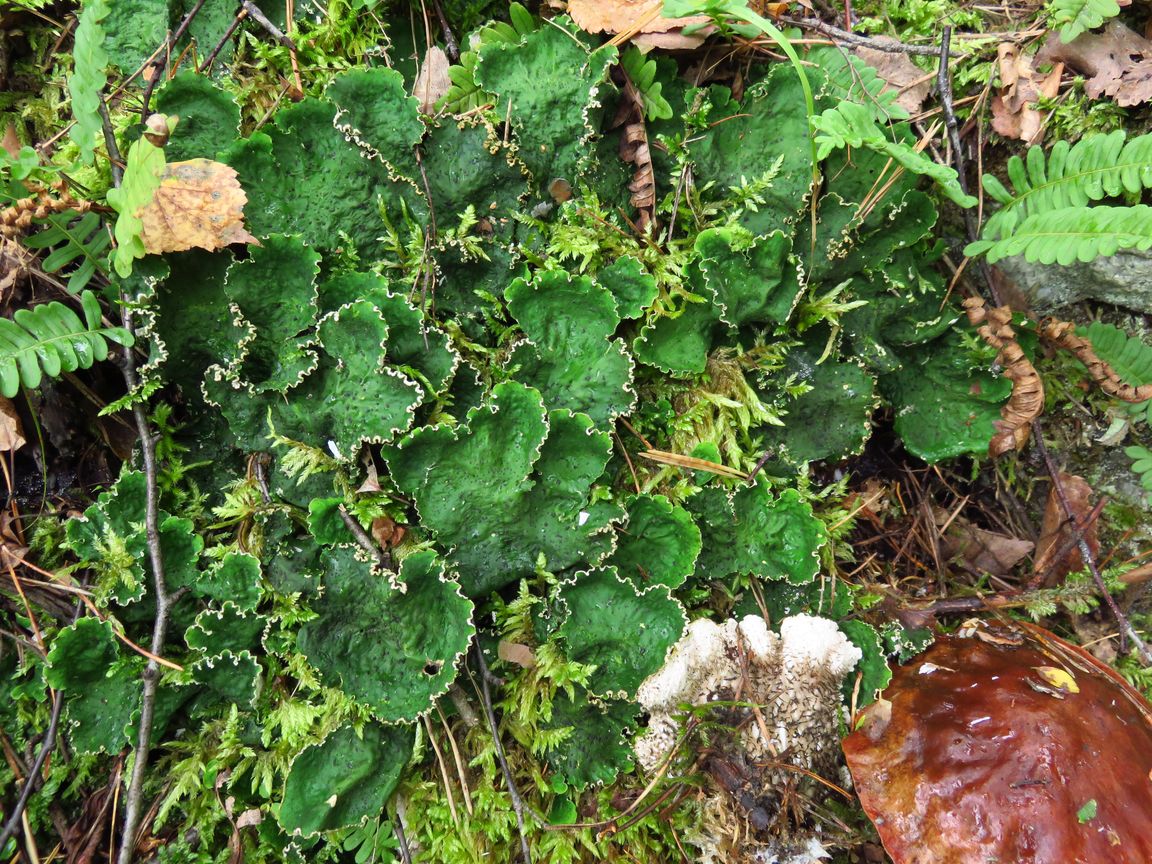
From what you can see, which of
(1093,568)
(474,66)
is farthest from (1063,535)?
(474,66)

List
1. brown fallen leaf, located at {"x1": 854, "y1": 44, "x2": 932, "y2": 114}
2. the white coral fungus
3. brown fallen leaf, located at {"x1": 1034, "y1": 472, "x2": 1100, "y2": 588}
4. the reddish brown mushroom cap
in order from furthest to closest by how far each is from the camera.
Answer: brown fallen leaf, located at {"x1": 1034, "y1": 472, "x2": 1100, "y2": 588} → brown fallen leaf, located at {"x1": 854, "y1": 44, "x2": 932, "y2": 114} → the white coral fungus → the reddish brown mushroom cap

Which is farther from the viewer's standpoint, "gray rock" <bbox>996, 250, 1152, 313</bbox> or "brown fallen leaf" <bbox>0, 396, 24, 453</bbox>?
"gray rock" <bbox>996, 250, 1152, 313</bbox>

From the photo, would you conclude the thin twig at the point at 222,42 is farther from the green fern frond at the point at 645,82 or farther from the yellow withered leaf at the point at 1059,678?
the yellow withered leaf at the point at 1059,678

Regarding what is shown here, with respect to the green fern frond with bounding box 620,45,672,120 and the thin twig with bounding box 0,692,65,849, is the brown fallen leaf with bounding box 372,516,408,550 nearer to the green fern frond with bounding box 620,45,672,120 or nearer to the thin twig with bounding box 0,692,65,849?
the thin twig with bounding box 0,692,65,849

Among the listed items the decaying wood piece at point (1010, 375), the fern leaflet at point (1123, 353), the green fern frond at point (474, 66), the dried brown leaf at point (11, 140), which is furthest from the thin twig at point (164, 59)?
the fern leaflet at point (1123, 353)

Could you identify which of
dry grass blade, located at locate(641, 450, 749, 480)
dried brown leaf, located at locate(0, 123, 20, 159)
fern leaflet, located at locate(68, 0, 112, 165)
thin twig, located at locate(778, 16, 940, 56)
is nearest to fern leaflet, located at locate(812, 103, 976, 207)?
thin twig, located at locate(778, 16, 940, 56)

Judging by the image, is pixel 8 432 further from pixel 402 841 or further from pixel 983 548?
pixel 983 548
